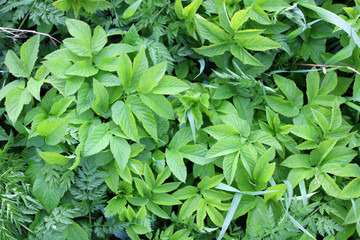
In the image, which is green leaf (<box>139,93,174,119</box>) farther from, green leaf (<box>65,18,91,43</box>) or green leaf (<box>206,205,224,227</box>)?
green leaf (<box>206,205,224,227</box>)

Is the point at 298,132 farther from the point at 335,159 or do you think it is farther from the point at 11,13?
the point at 11,13

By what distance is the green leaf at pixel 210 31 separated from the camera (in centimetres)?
171

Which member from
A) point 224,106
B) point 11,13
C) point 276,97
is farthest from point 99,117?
point 276,97

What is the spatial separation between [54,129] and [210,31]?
3.09 ft

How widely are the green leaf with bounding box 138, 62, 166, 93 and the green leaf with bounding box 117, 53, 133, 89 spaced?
7cm

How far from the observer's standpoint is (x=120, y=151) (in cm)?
153

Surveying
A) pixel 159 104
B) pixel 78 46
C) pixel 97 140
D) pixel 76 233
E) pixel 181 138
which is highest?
pixel 78 46

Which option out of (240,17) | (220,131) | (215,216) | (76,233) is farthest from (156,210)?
(240,17)

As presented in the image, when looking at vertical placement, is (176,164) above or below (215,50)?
below

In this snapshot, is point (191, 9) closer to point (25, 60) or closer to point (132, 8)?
point (132, 8)

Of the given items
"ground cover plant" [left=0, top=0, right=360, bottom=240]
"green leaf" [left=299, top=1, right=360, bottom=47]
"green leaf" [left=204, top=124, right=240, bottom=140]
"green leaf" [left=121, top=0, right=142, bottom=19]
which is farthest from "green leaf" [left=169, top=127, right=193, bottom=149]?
"green leaf" [left=299, top=1, right=360, bottom=47]

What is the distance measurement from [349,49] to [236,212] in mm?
1075

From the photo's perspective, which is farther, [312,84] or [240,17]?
[312,84]

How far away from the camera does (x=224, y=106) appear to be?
1827 millimetres
